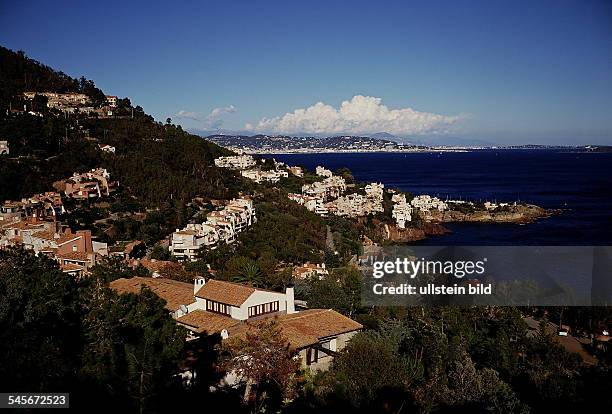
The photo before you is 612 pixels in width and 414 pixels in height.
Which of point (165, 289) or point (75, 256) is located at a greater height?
point (165, 289)

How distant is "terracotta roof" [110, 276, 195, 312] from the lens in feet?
34.3

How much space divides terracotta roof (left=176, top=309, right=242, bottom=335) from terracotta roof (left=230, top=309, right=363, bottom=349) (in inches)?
12.8

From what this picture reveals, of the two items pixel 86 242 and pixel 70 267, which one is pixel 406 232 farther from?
pixel 70 267

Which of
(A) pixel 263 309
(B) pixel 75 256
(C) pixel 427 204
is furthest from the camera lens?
(C) pixel 427 204

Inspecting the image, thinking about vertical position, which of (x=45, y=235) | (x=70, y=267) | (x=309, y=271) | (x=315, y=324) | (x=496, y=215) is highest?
(x=45, y=235)

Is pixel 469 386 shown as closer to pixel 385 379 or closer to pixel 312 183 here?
pixel 385 379

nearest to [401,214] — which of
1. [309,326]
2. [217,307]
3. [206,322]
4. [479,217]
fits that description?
[479,217]

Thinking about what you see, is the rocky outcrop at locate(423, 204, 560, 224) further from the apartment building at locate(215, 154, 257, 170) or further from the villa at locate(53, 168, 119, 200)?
the villa at locate(53, 168, 119, 200)

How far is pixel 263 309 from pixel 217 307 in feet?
2.75

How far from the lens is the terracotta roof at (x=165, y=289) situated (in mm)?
10441

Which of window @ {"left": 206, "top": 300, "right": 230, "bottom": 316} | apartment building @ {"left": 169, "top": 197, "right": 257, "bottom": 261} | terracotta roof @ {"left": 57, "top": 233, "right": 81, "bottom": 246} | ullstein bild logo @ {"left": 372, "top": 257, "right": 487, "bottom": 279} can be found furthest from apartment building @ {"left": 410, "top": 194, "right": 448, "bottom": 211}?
window @ {"left": 206, "top": 300, "right": 230, "bottom": 316}

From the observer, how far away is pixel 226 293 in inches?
396

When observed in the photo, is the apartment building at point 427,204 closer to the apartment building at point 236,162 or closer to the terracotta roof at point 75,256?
the apartment building at point 236,162

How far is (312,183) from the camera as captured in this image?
38.8 metres
